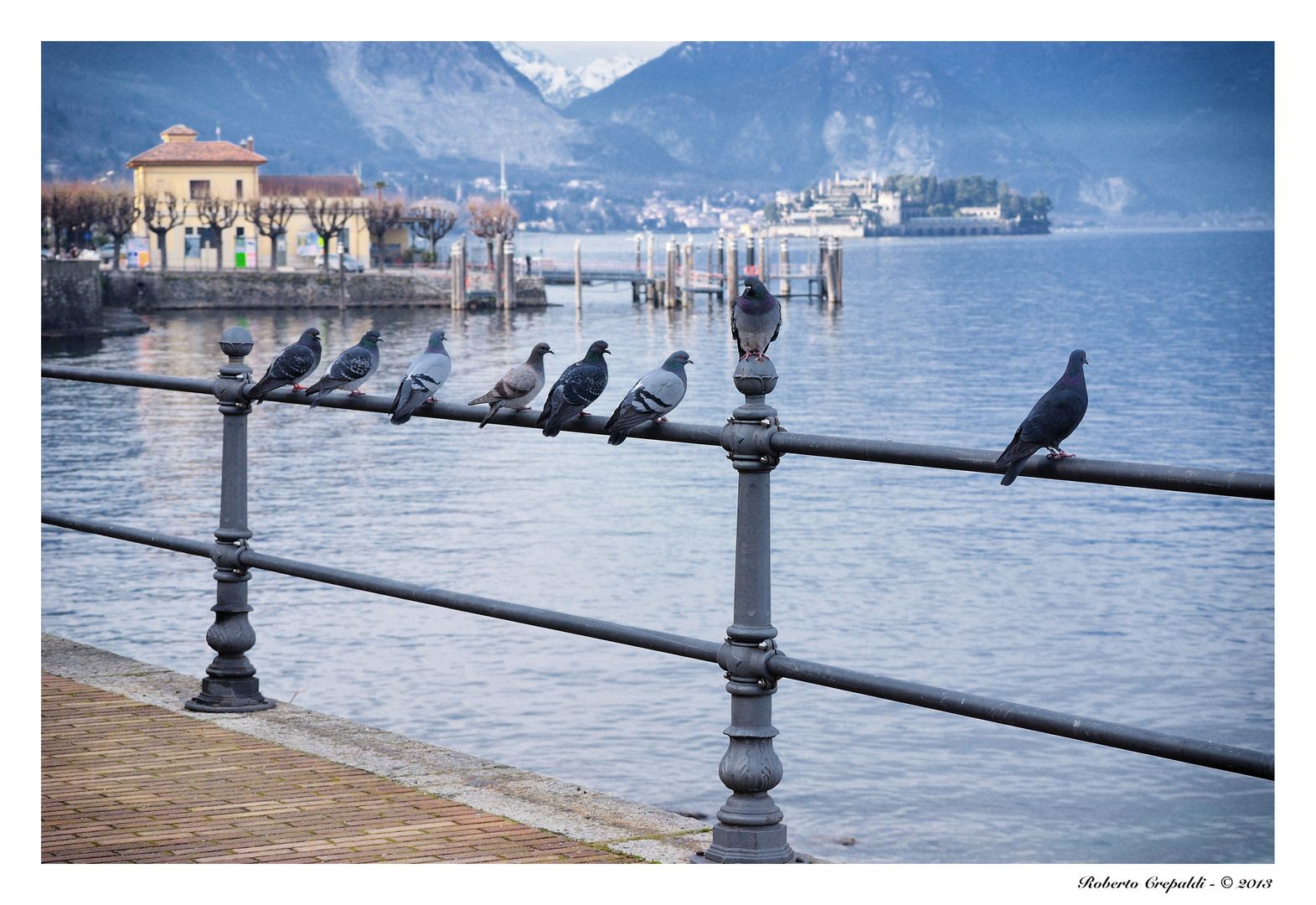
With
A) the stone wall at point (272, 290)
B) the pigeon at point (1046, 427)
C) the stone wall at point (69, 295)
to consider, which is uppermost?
the stone wall at point (272, 290)

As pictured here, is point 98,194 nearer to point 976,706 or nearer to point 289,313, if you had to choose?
point 289,313

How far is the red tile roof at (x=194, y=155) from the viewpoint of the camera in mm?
101500

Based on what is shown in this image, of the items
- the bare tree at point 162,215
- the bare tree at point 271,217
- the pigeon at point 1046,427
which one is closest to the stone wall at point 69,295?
the bare tree at point 162,215

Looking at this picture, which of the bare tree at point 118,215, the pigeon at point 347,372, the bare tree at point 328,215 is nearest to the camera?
the pigeon at point 347,372

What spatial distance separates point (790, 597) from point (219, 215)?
86415 millimetres

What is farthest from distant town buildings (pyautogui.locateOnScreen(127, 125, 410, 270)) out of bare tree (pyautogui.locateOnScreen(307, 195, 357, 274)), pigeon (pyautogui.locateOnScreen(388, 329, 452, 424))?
pigeon (pyautogui.locateOnScreen(388, 329, 452, 424))

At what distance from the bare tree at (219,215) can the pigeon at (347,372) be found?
91.7 metres

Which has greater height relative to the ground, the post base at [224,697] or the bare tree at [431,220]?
the bare tree at [431,220]

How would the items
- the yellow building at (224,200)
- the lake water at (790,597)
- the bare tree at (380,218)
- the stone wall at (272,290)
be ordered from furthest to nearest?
the bare tree at (380,218) < the yellow building at (224,200) < the stone wall at (272,290) < the lake water at (790,597)

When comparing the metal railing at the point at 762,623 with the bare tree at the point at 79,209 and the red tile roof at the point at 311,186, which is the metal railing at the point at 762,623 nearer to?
the bare tree at the point at 79,209

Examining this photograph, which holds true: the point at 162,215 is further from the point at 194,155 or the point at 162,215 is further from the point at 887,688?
the point at 887,688

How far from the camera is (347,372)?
6.70m

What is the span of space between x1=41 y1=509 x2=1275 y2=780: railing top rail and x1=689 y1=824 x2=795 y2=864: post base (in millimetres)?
441

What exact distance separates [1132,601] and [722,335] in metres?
51.8
